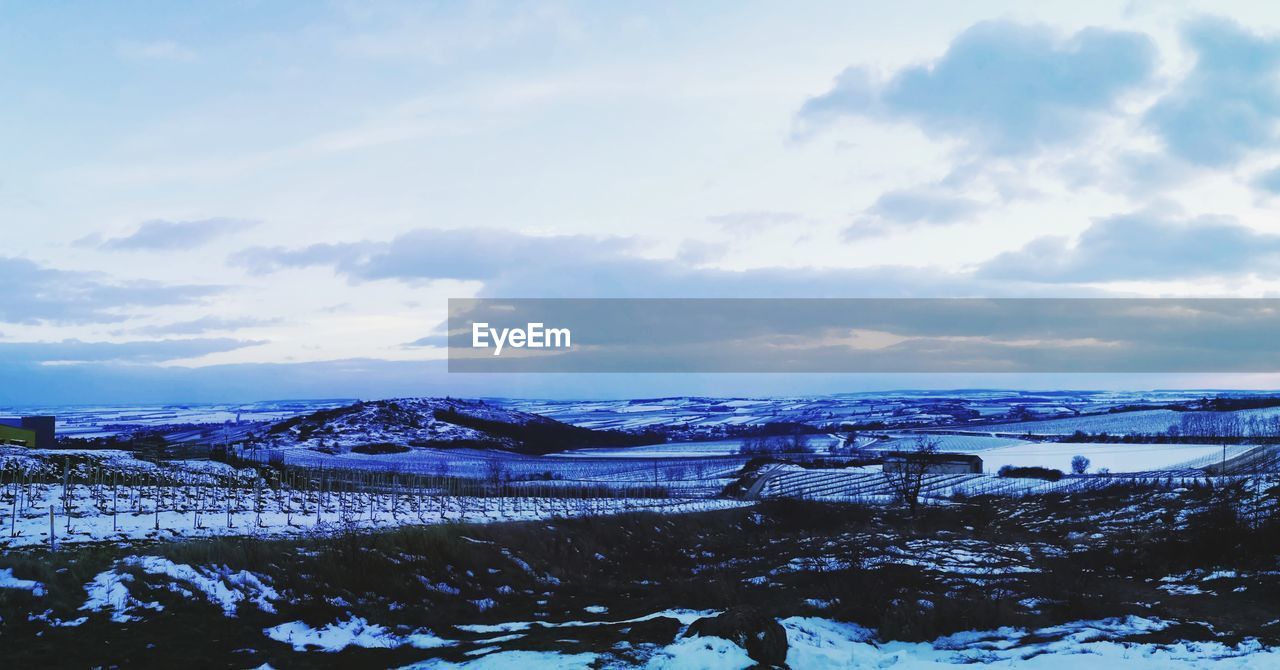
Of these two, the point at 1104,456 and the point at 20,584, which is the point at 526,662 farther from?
the point at 1104,456

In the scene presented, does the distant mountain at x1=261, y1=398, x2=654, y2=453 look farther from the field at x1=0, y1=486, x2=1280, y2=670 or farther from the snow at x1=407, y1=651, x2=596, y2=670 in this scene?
the snow at x1=407, y1=651, x2=596, y2=670

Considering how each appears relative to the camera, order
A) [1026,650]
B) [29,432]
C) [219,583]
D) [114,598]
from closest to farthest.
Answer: [1026,650] → [114,598] → [219,583] → [29,432]

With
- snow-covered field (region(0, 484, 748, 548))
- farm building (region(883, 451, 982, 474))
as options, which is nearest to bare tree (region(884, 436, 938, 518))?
farm building (region(883, 451, 982, 474))

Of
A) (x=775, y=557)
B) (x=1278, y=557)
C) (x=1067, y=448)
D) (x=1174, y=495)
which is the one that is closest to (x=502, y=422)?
(x=1067, y=448)

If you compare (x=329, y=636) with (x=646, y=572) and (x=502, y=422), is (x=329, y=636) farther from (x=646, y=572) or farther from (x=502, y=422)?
(x=502, y=422)

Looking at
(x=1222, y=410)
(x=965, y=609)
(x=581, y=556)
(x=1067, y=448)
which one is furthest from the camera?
(x=1222, y=410)

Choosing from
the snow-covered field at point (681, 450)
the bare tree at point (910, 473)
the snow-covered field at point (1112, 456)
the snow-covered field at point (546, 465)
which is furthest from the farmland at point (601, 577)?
the snow-covered field at point (681, 450)

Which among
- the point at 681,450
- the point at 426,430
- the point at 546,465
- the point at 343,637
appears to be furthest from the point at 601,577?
the point at 426,430

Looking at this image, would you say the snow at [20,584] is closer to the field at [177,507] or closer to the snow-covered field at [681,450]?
the field at [177,507]
